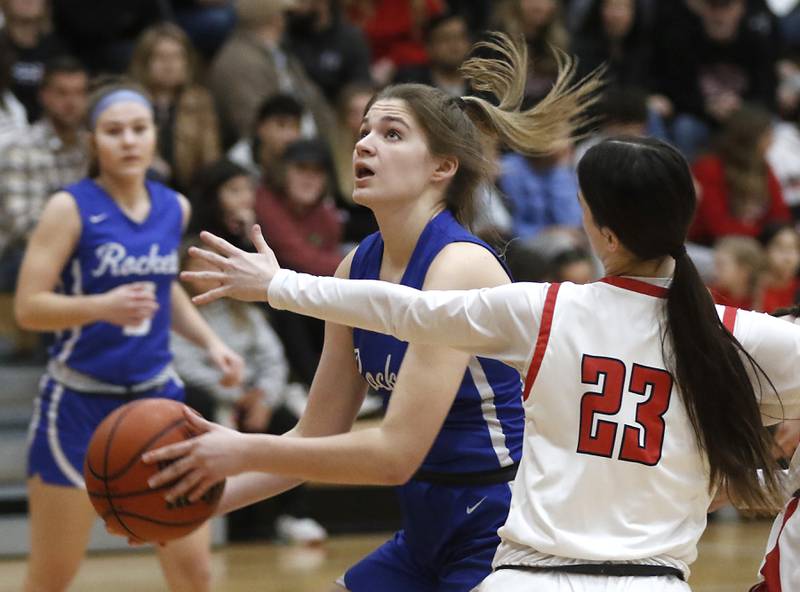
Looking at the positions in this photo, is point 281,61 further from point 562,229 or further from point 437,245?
point 437,245

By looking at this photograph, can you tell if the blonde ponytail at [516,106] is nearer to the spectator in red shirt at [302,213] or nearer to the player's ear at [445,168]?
the player's ear at [445,168]

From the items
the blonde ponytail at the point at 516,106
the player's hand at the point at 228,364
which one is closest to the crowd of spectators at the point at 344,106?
the player's hand at the point at 228,364

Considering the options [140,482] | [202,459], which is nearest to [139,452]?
[140,482]

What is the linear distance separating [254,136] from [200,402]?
2.03 meters

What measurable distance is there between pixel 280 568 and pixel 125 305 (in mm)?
2406

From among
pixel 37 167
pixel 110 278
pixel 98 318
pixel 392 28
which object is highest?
pixel 392 28

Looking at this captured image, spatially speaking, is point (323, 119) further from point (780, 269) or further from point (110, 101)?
point (110, 101)

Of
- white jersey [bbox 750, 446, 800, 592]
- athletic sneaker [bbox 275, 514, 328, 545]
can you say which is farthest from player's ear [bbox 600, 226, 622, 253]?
athletic sneaker [bbox 275, 514, 328, 545]

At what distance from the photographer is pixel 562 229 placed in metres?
8.19

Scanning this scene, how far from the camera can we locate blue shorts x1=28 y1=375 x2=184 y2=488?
4.41 m

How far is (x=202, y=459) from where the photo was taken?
2582 mm

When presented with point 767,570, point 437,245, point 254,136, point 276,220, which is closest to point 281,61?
point 254,136

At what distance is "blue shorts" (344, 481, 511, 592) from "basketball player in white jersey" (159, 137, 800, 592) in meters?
0.43

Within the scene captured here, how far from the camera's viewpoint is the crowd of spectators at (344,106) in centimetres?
718
